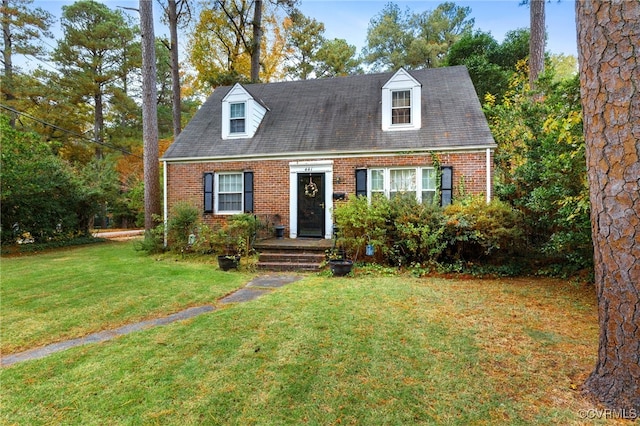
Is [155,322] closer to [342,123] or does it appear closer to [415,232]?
[415,232]

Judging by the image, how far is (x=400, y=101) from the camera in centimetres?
1003

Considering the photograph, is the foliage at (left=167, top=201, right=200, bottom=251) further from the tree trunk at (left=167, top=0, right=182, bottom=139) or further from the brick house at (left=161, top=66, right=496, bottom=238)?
the tree trunk at (left=167, top=0, right=182, bottom=139)

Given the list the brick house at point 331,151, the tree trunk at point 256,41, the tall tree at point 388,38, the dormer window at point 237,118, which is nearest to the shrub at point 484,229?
the brick house at point 331,151

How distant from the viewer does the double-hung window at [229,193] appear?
10.5 metres

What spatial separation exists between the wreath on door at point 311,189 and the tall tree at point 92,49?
19156mm

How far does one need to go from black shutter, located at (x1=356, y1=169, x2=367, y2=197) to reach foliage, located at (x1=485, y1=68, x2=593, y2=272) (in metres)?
3.46

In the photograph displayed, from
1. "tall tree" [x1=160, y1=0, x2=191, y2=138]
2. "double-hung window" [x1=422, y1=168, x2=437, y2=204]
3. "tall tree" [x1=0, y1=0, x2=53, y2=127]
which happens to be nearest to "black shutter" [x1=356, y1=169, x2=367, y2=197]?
"double-hung window" [x1=422, y1=168, x2=437, y2=204]

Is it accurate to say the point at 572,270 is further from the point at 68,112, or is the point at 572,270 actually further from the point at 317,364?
the point at 68,112

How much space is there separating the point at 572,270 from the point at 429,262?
2808 mm

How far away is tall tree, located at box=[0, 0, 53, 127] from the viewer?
1816 centimetres

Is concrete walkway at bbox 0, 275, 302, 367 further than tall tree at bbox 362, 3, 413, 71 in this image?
No

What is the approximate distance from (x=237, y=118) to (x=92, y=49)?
55.5ft

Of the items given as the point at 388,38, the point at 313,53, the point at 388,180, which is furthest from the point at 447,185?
the point at 388,38

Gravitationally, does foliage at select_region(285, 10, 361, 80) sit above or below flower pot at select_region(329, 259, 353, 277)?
above
